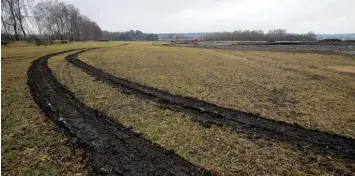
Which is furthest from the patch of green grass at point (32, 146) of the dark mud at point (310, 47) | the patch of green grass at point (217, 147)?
the dark mud at point (310, 47)

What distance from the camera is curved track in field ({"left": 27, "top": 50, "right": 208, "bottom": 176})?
6.19 meters

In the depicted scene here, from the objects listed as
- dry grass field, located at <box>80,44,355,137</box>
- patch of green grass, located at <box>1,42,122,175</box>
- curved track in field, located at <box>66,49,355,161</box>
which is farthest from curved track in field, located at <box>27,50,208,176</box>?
dry grass field, located at <box>80,44,355,137</box>

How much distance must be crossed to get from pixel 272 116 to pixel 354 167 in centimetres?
385

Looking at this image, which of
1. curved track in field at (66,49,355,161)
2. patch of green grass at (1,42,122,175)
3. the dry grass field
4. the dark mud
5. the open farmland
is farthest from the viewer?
the dark mud

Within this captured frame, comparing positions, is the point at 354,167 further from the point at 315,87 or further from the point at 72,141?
the point at 315,87

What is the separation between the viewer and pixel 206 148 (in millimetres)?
7340

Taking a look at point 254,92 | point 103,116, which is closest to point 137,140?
point 103,116

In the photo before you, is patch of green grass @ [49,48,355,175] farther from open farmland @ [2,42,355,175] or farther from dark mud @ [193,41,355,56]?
dark mud @ [193,41,355,56]

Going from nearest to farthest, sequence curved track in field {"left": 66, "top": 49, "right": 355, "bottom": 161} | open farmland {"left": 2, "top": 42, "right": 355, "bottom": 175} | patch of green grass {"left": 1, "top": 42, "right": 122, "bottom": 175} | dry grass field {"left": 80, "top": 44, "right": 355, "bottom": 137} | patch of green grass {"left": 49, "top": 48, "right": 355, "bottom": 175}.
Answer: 1. patch of green grass {"left": 1, "top": 42, "right": 122, "bottom": 175}
2. patch of green grass {"left": 49, "top": 48, "right": 355, "bottom": 175}
3. open farmland {"left": 2, "top": 42, "right": 355, "bottom": 175}
4. curved track in field {"left": 66, "top": 49, "right": 355, "bottom": 161}
5. dry grass field {"left": 80, "top": 44, "right": 355, "bottom": 137}

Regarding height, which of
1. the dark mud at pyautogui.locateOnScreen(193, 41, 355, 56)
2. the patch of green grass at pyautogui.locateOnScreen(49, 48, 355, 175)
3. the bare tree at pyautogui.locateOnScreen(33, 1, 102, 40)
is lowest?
the patch of green grass at pyautogui.locateOnScreen(49, 48, 355, 175)

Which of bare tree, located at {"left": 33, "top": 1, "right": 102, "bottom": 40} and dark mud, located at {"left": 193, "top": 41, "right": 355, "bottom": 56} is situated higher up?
bare tree, located at {"left": 33, "top": 1, "right": 102, "bottom": 40}

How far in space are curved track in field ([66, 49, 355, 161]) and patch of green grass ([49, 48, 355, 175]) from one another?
45 centimetres

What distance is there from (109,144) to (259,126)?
5.39m

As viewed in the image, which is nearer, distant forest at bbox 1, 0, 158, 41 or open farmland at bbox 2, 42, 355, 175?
open farmland at bbox 2, 42, 355, 175
